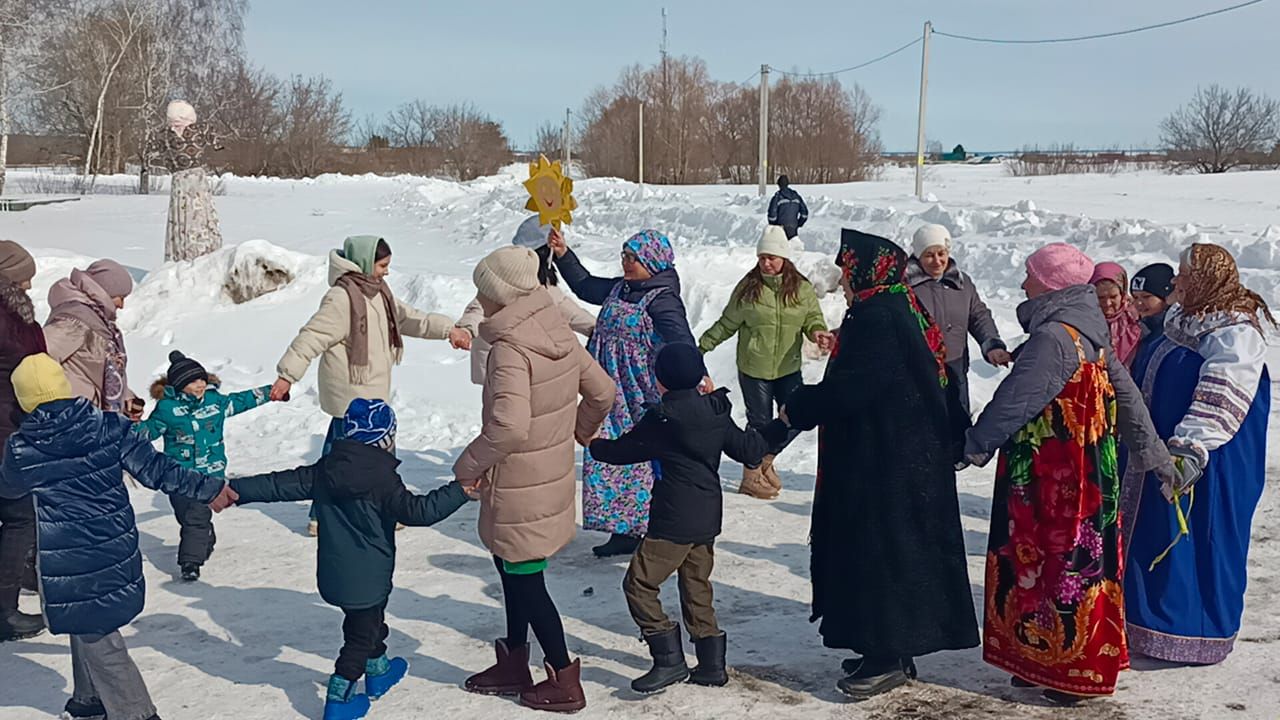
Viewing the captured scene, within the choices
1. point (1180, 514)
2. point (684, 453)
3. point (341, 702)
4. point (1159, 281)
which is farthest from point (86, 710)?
point (1159, 281)

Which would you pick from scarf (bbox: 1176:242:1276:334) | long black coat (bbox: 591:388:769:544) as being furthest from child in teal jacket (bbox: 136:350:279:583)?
scarf (bbox: 1176:242:1276:334)

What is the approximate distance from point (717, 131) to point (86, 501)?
1671 inches

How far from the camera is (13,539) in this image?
4.94 m

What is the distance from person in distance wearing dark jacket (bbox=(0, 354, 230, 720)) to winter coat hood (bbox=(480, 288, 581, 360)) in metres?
1.15

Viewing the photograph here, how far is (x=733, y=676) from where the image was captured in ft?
14.8

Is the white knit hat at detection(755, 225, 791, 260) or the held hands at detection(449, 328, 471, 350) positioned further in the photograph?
the white knit hat at detection(755, 225, 791, 260)

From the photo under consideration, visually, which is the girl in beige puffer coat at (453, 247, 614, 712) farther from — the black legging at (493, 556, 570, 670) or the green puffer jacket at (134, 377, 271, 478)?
the green puffer jacket at (134, 377, 271, 478)

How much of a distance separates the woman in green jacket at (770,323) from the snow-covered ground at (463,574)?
2.59 ft

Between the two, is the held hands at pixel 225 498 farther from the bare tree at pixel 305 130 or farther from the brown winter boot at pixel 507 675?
the bare tree at pixel 305 130

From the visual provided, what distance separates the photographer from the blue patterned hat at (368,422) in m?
3.91

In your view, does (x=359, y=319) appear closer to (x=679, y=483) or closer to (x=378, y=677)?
(x=378, y=677)

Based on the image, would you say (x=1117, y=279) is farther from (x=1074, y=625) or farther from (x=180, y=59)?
(x=180, y=59)

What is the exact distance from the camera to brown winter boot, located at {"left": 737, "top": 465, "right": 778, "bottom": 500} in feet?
23.6

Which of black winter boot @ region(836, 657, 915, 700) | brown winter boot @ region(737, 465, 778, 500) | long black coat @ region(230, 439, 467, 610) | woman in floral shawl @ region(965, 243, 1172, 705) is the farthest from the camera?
brown winter boot @ region(737, 465, 778, 500)
